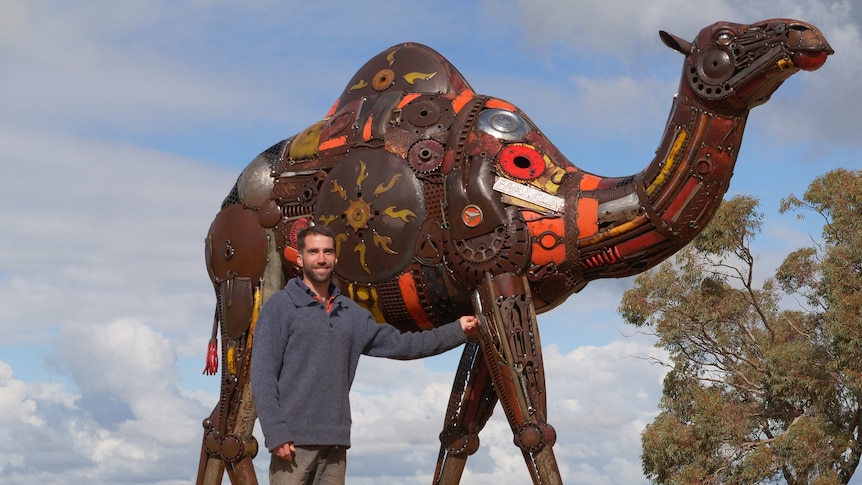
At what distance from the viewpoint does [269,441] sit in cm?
527

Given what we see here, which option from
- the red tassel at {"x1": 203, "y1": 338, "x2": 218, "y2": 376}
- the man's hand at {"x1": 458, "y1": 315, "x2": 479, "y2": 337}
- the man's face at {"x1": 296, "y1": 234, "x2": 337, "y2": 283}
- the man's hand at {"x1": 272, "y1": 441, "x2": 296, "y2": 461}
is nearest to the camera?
the man's hand at {"x1": 272, "y1": 441, "x2": 296, "y2": 461}

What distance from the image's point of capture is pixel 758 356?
2152 centimetres

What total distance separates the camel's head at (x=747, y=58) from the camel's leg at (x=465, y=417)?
2.85 metres

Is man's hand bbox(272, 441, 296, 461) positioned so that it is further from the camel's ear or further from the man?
the camel's ear

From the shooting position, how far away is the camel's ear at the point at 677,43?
26.2 feet

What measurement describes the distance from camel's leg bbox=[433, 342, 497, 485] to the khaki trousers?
3917 millimetres

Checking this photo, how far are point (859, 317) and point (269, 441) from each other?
14805mm

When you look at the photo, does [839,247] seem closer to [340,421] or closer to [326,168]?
[326,168]

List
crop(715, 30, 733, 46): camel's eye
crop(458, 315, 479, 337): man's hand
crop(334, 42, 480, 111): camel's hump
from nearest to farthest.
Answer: crop(458, 315, 479, 337): man's hand → crop(715, 30, 733, 46): camel's eye → crop(334, 42, 480, 111): camel's hump

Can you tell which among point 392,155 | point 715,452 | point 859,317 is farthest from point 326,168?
point 715,452

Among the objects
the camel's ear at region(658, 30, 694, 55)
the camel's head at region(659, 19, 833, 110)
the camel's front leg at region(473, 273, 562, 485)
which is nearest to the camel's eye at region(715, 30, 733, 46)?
the camel's head at region(659, 19, 833, 110)

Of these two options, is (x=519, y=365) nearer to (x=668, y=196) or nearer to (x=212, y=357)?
(x=668, y=196)

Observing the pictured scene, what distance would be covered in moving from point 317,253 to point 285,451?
0.92 m

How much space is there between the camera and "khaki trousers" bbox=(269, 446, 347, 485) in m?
5.34
